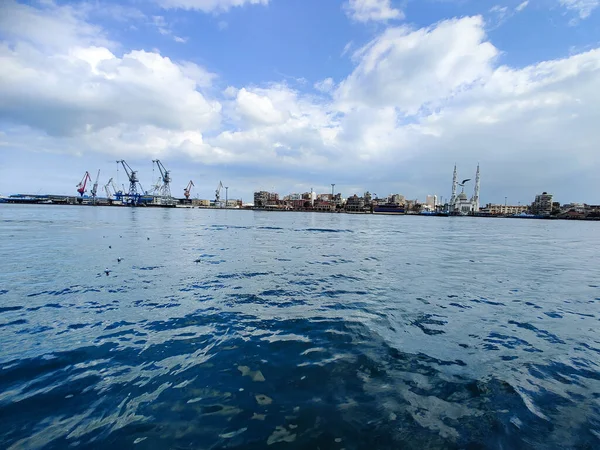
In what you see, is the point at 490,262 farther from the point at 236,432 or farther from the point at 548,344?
the point at 236,432

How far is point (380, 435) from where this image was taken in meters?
4.55

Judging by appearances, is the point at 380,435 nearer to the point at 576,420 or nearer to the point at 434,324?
the point at 576,420

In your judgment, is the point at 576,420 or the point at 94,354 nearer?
the point at 576,420

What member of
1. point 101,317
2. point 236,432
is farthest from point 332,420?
point 101,317

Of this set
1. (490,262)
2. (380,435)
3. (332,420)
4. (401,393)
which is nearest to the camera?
(380,435)

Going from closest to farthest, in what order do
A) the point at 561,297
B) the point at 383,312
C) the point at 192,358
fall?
the point at 192,358 → the point at 383,312 → the point at 561,297

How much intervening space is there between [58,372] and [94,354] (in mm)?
806

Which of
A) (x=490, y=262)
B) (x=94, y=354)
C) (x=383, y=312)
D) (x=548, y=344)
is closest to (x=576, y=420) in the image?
(x=548, y=344)

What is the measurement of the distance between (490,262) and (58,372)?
25.7 metres

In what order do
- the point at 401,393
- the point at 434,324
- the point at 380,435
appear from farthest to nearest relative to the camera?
1. the point at 434,324
2. the point at 401,393
3. the point at 380,435

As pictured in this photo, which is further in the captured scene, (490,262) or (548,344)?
(490,262)

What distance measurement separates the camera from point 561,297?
12.9 meters

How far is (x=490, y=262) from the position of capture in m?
22.2

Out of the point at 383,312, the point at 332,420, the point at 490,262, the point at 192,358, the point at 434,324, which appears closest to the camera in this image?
the point at 332,420
